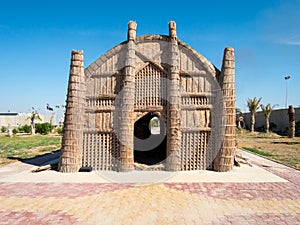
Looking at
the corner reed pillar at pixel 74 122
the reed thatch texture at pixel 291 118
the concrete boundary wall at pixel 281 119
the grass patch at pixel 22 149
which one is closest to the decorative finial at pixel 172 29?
the corner reed pillar at pixel 74 122

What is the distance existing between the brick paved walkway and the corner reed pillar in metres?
1.45

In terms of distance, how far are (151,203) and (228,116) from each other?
4481mm

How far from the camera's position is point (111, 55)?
28.2ft

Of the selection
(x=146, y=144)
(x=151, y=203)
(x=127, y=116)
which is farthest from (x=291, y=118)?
(x=151, y=203)

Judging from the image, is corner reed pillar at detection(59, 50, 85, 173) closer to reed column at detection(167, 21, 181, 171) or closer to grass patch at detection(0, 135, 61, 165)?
reed column at detection(167, 21, 181, 171)

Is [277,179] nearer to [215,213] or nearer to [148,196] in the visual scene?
[215,213]

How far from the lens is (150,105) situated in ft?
27.5

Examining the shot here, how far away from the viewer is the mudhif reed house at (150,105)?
816cm

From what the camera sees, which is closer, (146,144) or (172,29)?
(172,29)

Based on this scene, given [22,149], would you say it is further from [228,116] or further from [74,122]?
[228,116]

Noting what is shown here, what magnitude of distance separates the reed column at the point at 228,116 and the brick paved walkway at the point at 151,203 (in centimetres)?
139

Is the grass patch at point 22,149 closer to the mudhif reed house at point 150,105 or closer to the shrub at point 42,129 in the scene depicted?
the mudhif reed house at point 150,105

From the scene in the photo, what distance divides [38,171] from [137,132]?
214 inches

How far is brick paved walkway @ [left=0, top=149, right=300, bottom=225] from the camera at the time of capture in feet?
14.9
